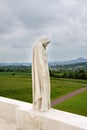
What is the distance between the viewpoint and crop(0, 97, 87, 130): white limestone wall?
3.51 m

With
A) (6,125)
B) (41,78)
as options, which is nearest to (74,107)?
(6,125)

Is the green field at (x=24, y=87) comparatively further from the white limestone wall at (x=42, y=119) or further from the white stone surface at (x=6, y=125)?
the white limestone wall at (x=42, y=119)

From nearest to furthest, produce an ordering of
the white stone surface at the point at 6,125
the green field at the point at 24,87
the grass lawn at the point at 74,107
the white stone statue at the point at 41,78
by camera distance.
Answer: the white stone statue at the point at 41,78, the white stone surface at the point at 6,125, the grass lawn at the point at 74,107, the green field at the point at 24,87

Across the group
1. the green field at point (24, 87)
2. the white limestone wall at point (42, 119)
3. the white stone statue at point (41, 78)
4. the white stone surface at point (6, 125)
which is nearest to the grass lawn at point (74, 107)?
the green field at point (24, 87)

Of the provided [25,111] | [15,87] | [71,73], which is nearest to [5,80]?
[15,87]

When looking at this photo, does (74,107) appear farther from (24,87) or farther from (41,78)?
(41,78)

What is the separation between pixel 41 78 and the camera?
4.05 metres

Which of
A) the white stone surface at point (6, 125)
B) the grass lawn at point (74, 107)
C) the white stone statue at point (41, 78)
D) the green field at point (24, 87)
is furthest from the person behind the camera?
the green field at point (24, 87)

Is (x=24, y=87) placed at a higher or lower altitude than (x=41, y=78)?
lower

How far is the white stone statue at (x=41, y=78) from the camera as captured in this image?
4.01 metres

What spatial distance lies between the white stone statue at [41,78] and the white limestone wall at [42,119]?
0.55 ft

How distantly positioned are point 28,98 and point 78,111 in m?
4.74

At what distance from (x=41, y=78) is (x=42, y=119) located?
2.34 feet

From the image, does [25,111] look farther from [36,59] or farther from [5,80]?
[5,80]
